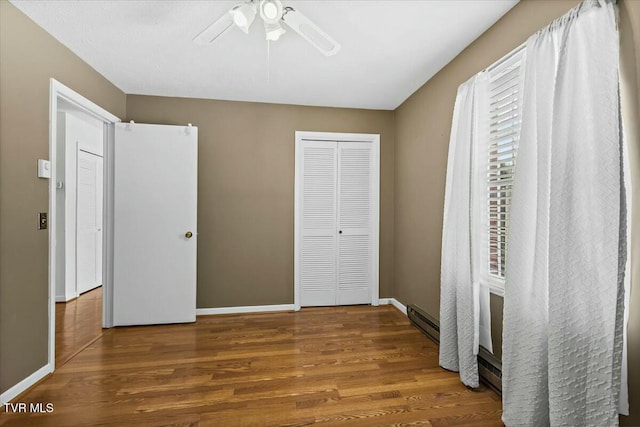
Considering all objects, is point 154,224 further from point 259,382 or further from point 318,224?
point 259,382

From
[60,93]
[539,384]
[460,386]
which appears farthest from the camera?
[60,93]

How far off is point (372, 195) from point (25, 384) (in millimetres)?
→ 3444

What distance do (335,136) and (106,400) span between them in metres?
3.16

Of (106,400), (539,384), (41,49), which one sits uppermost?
(41,49)

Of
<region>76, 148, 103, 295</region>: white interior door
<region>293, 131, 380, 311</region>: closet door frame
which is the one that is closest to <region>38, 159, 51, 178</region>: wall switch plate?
<region>293, 131, 380, 311</region>: closet door frame

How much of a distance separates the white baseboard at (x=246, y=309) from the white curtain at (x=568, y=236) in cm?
242

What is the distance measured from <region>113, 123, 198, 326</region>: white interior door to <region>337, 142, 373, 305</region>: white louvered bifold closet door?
170 centimetres

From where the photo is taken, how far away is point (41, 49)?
2.08 metres

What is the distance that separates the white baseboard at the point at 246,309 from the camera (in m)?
3.42

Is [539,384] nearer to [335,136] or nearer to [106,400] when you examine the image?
[106,400]

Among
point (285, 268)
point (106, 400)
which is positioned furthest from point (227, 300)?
point (106, 400)

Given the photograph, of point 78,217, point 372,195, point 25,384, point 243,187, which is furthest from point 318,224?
point 78,217

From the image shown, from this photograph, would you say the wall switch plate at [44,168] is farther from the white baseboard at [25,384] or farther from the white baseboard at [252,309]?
the white baseboard at [252,309]

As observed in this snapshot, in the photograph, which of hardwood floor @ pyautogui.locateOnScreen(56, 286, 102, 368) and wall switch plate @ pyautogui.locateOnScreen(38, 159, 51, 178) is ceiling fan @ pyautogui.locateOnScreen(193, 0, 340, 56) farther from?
hardwood floor @ pyautogui.locateOnScreen(56, 286, 102, 368)
